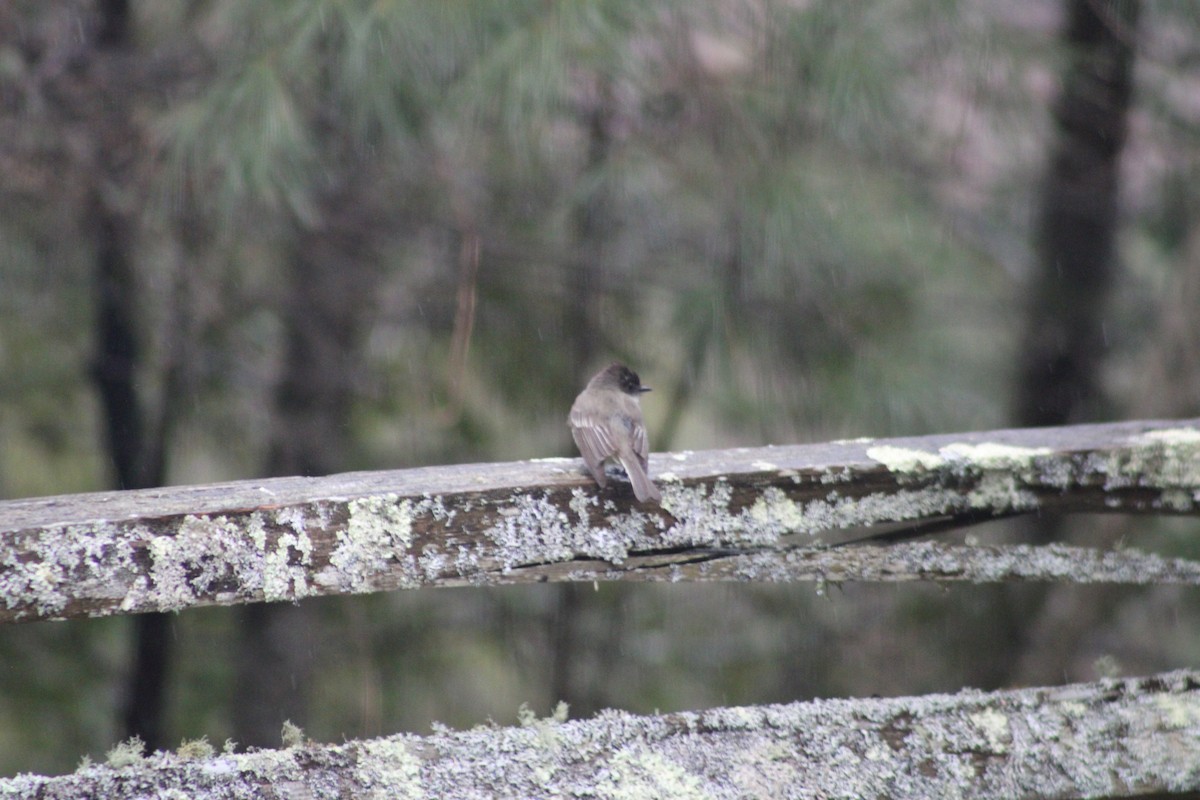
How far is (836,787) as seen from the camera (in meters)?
1.77

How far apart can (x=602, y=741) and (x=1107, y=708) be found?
91cm

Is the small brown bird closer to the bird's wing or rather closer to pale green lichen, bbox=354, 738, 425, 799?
the bird's wing

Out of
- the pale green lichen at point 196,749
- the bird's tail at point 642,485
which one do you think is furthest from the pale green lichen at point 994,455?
the pale green lichen at point 196,749

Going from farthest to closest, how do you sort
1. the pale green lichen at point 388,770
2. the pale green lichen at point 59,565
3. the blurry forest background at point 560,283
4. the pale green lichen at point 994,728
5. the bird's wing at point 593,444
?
the blurry forest background at point 560,283 < the bird's wing at point 593,444 < the pale green lichen at point 994,728 < the pale green lichen at point 388,770 < the pale green lichen at point 59,565

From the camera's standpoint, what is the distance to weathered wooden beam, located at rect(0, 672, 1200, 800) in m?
1.57

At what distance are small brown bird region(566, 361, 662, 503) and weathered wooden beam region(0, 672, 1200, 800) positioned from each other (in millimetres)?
407

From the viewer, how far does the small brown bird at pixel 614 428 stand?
1.97m

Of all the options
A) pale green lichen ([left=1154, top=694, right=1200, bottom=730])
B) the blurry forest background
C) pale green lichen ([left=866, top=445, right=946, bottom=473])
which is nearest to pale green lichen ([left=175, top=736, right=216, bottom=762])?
pale green lichen ([left=866, top=445, right=946, bottom=473])

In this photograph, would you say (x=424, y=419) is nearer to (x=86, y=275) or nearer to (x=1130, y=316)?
(x=86, y=275)

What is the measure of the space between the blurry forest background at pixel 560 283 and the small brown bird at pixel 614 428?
853 mm

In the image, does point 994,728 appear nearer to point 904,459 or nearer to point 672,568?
point 904,459

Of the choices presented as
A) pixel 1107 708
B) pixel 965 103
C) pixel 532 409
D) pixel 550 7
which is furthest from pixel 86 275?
pixel 1107 708

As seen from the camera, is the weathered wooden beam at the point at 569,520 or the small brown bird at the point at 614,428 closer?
the weathered wooden beam at the point at 569,520

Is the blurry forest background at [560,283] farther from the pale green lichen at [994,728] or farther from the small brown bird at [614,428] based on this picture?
the pale green lichen at [994,728]
